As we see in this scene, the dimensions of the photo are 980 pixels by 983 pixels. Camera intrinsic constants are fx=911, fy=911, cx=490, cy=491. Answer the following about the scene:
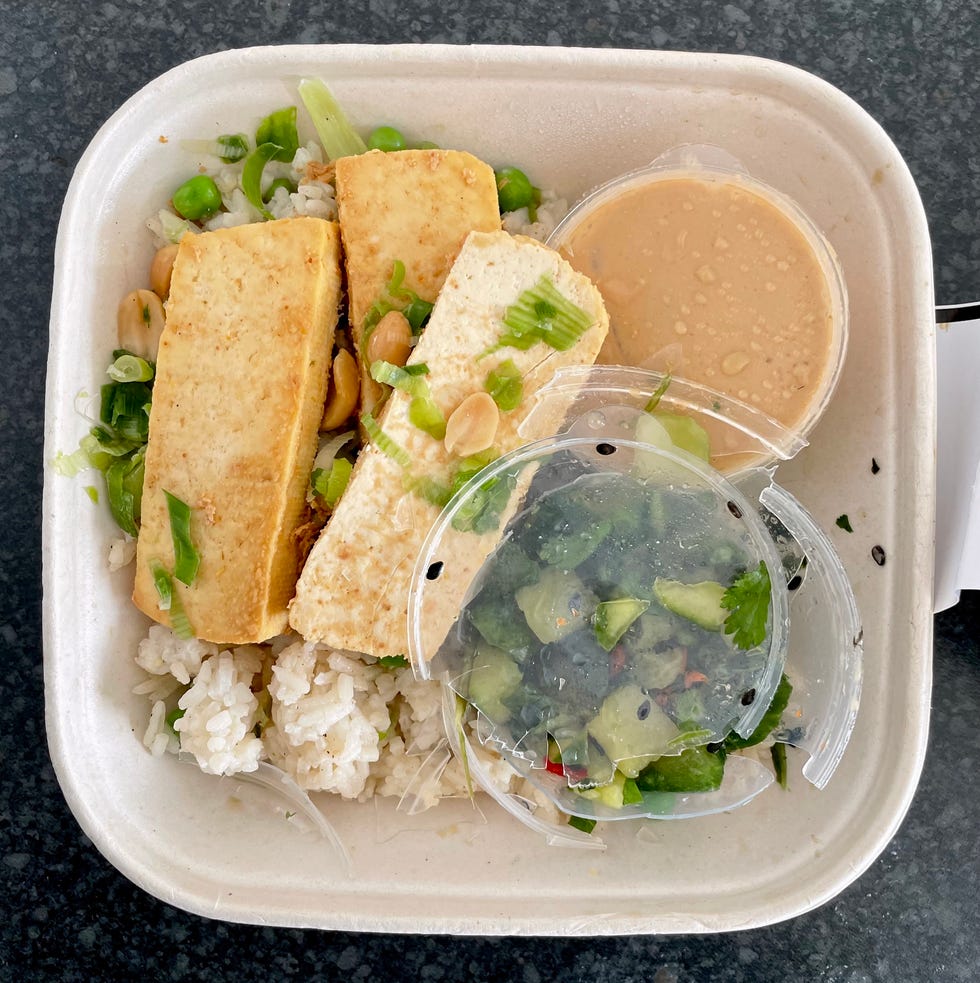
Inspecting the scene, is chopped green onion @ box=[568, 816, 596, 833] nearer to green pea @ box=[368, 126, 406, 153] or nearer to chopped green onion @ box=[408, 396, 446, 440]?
chopped green onion @ box=[408, 396, 446, 440]

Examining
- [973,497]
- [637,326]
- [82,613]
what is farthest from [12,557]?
[973,497]

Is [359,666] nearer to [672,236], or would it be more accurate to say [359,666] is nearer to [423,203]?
[423,203]

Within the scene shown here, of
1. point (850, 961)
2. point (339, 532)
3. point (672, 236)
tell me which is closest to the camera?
point (339, 532)

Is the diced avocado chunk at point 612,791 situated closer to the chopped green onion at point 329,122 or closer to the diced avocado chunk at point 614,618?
the diced avocado chunk at point 614,618

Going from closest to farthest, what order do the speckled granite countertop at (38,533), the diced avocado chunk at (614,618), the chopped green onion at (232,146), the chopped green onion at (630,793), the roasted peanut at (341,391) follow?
the diced avocado chunk at (614,618)
the chopped green onion at (630,793)
the roasted peanut at (341,391)
the chopped green onion at (232,146)
the speckled granite countertop at (38,533)

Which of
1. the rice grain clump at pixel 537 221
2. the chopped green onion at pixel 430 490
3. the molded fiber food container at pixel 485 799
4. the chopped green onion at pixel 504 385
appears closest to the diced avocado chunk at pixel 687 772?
the molded fiber food container at pixel 485 799

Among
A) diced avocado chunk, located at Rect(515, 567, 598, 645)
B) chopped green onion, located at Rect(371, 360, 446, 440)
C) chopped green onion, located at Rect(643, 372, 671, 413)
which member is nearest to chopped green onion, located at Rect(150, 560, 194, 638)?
chopped green onion, located at Rect(371, 360, 446, 440)

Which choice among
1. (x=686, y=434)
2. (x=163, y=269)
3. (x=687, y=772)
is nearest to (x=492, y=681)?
(x=687, y=772)
